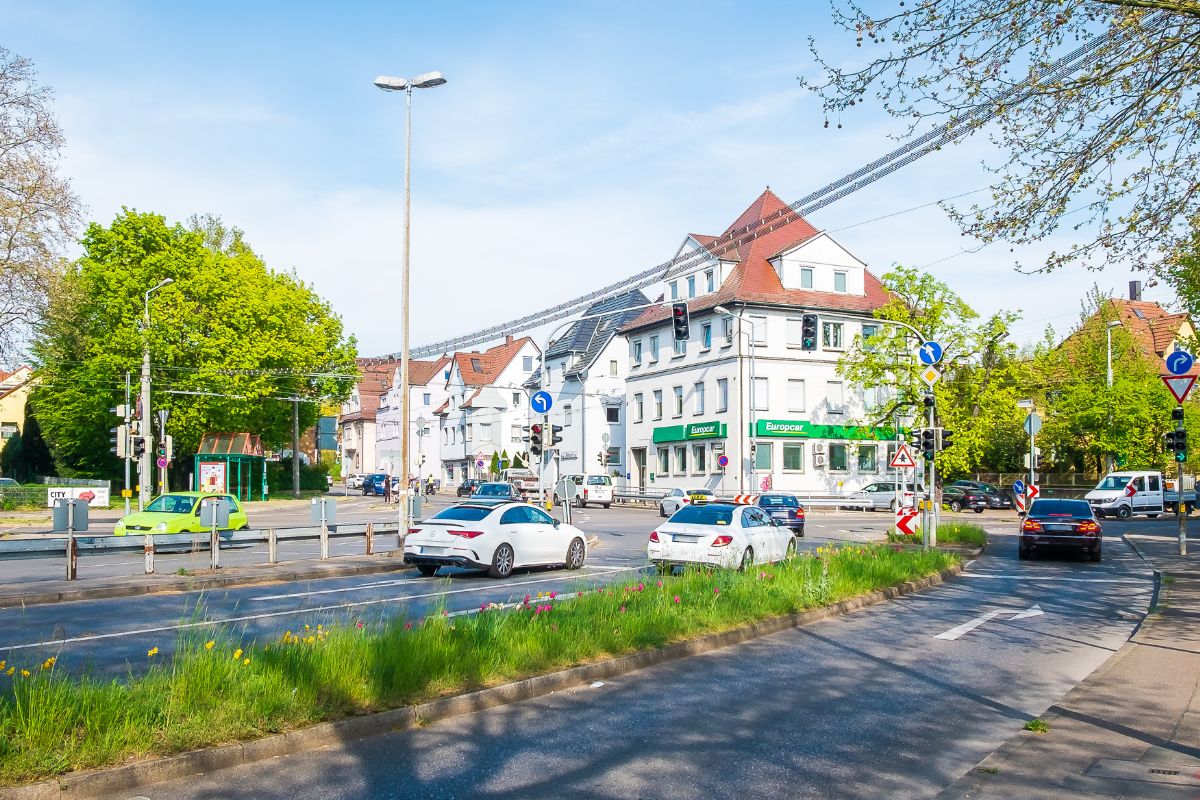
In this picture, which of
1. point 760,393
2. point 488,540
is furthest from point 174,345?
point 488,540

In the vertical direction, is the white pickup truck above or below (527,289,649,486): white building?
below

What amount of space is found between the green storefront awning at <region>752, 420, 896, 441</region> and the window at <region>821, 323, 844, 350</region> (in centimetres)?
458

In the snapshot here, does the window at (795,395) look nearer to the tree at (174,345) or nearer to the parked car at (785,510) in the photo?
the parked car at (785,510)

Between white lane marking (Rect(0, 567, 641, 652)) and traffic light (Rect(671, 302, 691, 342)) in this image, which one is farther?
traffic light (Rect(671, 302, 691, 342))

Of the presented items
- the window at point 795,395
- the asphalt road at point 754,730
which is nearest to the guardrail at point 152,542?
the asphalt road at point 754,730

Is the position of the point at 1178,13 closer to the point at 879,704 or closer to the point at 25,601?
the point at 879,704

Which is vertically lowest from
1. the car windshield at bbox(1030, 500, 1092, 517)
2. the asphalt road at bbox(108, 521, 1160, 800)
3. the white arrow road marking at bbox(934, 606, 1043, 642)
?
the white arrow road marking at bbox(934, 606, 1043, 642)

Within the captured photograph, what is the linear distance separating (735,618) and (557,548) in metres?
9.33

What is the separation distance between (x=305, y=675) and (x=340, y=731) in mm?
659

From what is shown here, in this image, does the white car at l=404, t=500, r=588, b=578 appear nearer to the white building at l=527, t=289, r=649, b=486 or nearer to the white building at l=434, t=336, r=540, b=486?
the white building at l=527, t=289, r=649, b=486

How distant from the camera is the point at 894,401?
5362 centimetres

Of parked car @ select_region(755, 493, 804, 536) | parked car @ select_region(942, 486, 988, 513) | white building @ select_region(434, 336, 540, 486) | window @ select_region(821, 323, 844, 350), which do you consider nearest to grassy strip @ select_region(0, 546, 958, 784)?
parked car @ select_region(755, 493, 804, 536)

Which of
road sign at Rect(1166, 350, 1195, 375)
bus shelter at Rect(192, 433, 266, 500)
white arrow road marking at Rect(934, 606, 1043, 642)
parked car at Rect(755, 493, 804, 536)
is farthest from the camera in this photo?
bus shelter at Rect(192, 433, 266, 500)

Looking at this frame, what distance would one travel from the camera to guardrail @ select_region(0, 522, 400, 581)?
17.7 meters
